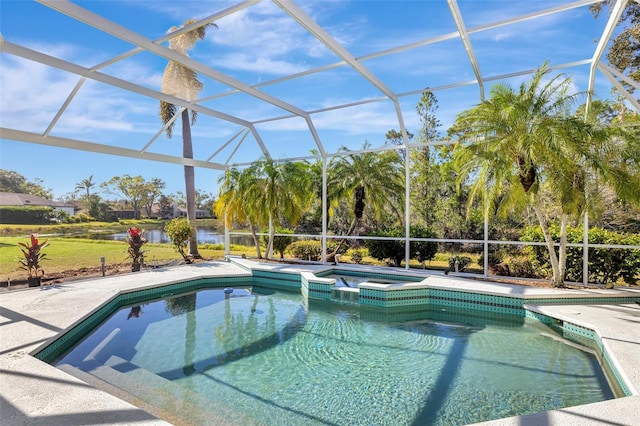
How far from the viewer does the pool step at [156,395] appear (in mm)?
3607

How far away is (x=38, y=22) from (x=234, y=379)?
7.18 meters

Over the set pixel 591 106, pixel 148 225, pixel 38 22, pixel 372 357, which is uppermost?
pixel 38 22

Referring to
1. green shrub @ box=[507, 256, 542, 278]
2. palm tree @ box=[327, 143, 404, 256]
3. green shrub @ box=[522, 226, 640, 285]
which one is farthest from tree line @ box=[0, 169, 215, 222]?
green shrub @ box=[522, 226, 640, 285]

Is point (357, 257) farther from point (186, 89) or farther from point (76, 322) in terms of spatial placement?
point (76, 322)

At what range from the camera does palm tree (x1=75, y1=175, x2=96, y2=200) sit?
14458mm

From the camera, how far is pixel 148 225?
1488 cm

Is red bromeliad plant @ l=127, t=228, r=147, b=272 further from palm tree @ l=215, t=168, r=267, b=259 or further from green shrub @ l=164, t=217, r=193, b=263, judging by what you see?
palm tree @ l=215, t=168, r=267, b=259

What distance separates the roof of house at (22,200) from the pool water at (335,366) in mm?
5703

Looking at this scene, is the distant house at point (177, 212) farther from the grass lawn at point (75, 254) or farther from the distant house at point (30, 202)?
the distant house at point (30, 202)

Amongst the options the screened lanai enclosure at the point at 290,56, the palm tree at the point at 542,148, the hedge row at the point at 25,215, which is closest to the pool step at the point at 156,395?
the screened lanai enclosure at the point at 290,56

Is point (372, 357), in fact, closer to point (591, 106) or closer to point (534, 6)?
point (534, 6)

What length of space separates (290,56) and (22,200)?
8910mm

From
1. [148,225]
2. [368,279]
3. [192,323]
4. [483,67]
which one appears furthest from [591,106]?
[148,225]

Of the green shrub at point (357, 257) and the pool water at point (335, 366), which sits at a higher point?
the green shrub at point (357, 257)
